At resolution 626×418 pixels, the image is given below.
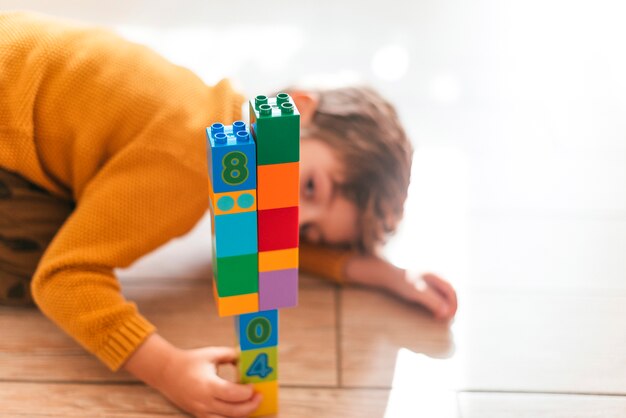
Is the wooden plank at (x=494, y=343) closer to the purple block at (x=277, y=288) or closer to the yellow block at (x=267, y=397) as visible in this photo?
the yellow block at (x=267, y=397)

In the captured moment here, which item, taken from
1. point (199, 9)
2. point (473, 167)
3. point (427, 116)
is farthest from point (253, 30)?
point (473, 167)

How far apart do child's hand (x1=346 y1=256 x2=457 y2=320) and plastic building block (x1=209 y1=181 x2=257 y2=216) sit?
445 mm

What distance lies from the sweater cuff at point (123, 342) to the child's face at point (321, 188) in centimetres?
29

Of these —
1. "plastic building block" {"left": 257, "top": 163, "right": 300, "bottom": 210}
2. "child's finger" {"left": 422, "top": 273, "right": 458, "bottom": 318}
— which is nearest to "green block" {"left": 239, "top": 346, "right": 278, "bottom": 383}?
"plastic building block" {"left": 257, "top": 163, "right": 300, "bottom": 210}

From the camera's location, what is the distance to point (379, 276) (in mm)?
1146

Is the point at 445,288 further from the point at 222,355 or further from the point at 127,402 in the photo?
the point at 127,402

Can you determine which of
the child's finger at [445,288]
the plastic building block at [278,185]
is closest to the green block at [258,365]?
the plastic building block at [278,185]

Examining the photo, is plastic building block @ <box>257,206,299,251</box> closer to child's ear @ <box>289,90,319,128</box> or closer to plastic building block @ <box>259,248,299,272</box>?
plastic building block @ <box>259,248,299,272</box>

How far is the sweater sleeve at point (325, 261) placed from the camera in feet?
3.78

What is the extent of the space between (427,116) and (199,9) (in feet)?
2.39

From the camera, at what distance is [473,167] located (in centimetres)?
141

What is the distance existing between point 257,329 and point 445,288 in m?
0.37

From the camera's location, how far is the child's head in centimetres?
108

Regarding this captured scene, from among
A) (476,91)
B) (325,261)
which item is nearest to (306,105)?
(325,261)
